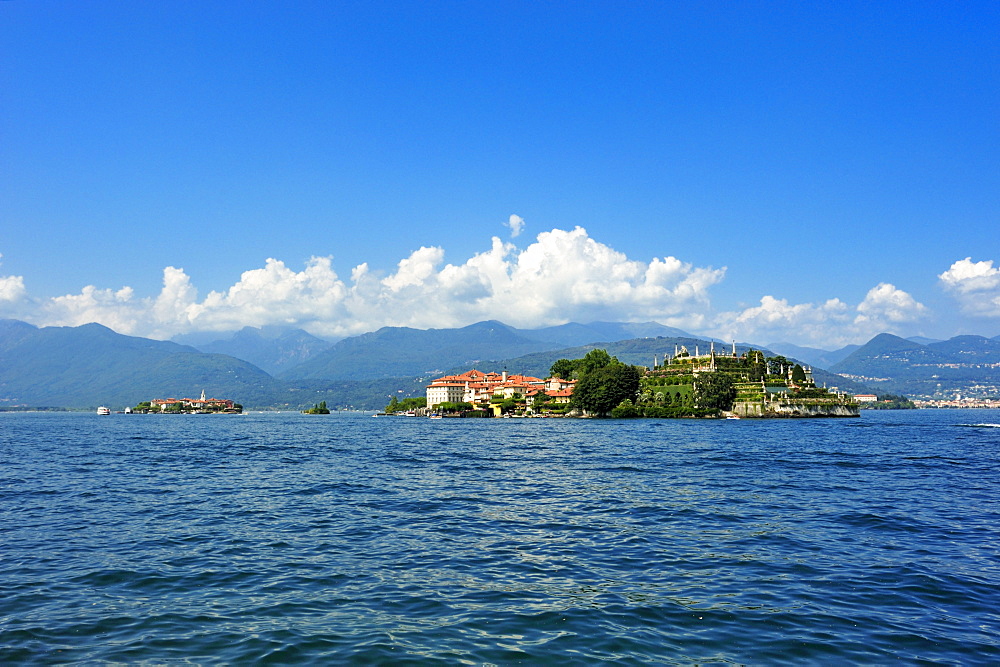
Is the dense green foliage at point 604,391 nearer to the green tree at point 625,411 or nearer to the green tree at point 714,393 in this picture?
the green tree at point 625,411

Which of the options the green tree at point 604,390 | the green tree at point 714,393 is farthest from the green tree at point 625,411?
the green tree at point 714,393

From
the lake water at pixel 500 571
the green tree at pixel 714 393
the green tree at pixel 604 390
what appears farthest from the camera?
the green tree at pixel 604 390

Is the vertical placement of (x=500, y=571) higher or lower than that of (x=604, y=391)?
lower

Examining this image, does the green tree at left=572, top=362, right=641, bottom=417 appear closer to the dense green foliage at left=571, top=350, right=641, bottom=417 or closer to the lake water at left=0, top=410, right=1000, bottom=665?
the dense green foliage at left=571, top=350, right=641, bottom=417


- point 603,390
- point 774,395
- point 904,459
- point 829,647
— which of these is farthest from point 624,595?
point 774,395

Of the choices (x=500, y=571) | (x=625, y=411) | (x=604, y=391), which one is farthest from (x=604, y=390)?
(x=500, y=571)

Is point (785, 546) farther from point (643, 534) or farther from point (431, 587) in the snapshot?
point (431, 587)

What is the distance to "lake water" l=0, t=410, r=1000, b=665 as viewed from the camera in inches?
442

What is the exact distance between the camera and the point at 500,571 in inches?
634

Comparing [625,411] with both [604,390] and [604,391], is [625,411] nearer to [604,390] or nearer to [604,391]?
[604,391]

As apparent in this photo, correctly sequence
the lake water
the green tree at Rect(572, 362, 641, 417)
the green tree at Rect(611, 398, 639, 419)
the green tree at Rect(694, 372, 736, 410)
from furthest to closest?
the green tree at Rect(572, 362, 641, 417) → the green tree at Rect(611, 398, 639, 419) → the green tree at Rect(694, 372, 736, 410) → the lake water

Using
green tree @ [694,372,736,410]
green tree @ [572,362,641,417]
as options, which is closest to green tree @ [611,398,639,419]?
green tree @ [572,362,641,417]

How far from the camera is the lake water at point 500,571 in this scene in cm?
1123

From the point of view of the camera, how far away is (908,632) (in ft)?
39.5
